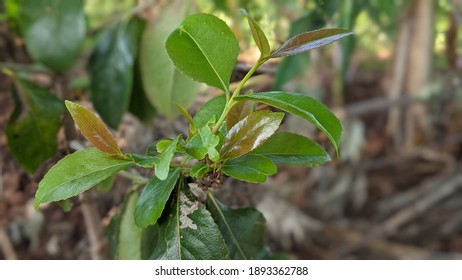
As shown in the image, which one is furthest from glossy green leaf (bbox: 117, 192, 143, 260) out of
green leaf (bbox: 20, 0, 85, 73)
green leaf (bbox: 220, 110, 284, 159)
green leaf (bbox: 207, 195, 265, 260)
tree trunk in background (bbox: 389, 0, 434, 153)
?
tree trunk in background (bbox: 389, 0, 434, 153)

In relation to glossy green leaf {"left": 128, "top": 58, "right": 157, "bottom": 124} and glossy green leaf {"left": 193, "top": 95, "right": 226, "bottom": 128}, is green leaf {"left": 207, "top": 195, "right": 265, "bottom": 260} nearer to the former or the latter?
glossy green leaf {"left": 193, "top": 95, "right": 226, "bottom": 128}

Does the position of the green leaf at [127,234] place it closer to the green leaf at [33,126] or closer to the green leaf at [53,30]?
the green leaf at [33,126]

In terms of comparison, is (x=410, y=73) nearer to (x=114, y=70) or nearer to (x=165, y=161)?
(x=114, y=70)

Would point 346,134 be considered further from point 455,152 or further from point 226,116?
point 226,116

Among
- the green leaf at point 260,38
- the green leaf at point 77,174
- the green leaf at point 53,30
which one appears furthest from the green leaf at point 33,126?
the green leaf at point 260,38

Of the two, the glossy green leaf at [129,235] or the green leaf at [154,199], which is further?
A: the glossy green leaf at [129,235]

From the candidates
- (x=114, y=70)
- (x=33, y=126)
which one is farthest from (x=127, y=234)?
(x=114, y=70)
